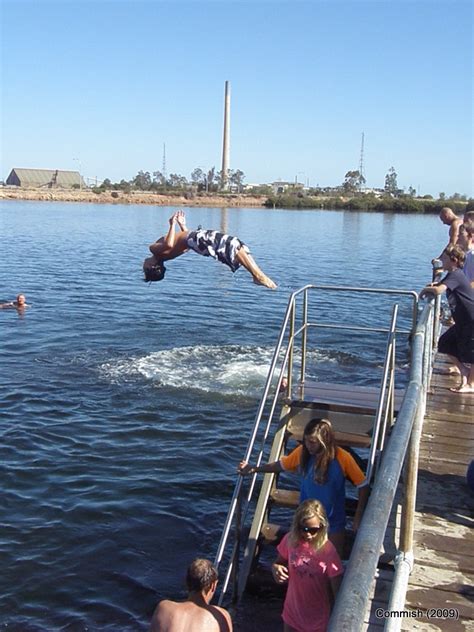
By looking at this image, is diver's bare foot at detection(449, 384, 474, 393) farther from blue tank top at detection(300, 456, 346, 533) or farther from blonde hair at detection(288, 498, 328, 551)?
blonde hair at detection(288, 498, 328, 551)

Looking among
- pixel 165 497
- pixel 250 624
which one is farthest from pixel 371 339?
pixel 250 624

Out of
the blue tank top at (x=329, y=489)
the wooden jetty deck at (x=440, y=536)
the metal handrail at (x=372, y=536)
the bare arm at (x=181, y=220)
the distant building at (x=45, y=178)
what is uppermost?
the distant building at (x=45, y=178)

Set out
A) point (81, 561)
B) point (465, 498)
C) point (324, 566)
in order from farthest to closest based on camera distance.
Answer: point (81, 561) < point (465, 498) < point (324, 566)

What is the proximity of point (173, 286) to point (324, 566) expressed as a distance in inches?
1051

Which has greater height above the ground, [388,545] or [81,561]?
[388,545]

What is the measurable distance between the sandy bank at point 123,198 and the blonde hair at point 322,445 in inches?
4628

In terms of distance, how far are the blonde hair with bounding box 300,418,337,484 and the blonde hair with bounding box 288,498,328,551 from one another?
1065 mm

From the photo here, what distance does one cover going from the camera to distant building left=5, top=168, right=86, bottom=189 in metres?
164

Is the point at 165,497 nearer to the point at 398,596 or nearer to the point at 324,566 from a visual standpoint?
the point at 324,566

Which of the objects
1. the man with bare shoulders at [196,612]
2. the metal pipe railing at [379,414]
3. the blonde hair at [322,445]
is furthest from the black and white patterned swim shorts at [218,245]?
the man with bare shoulders at [196,612]

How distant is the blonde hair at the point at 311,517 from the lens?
473 centimetres

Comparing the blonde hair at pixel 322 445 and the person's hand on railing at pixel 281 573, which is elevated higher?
the blonde hair at pixel 322 445

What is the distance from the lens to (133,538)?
9281 mm

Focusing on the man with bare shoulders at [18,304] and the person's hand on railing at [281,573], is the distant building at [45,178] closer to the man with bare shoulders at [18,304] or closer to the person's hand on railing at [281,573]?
the man with bare shoulders at [18,304]
